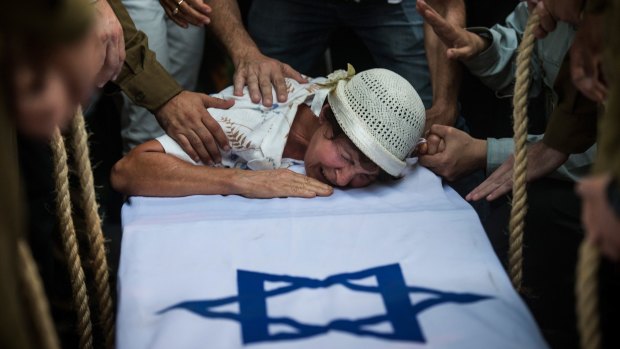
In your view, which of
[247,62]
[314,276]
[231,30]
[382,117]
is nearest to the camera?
[314,276]

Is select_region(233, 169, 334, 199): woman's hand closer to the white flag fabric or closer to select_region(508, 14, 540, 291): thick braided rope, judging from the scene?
the white flag fabric

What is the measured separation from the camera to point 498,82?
7.31 feet

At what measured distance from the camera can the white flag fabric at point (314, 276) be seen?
1.31 metres

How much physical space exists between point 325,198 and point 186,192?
1.10 ft

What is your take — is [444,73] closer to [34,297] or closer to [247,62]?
[247,62]

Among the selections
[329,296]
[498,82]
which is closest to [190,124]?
[329,296]

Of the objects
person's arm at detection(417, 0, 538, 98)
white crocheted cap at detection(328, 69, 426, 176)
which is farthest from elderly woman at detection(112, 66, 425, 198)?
person's arm at detection(417, 0, 538, 98)

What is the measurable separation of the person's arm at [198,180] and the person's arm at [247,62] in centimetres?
29

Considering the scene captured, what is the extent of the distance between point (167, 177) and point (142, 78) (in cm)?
32

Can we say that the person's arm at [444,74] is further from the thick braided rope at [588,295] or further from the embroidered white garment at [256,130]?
the thick braided rope at [588,295]

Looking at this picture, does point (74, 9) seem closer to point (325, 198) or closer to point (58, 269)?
point (325, 198)

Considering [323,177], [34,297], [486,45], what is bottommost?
[323,177]

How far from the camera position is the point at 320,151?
1.87 metres

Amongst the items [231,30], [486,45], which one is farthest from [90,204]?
[486,45]
